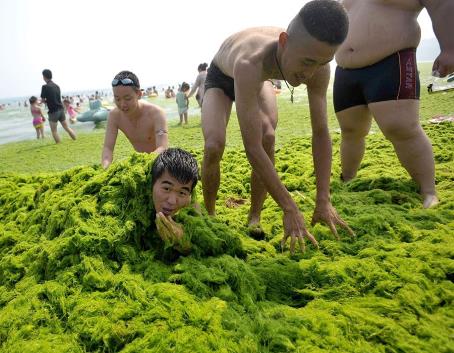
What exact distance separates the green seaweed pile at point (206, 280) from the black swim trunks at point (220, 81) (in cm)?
83

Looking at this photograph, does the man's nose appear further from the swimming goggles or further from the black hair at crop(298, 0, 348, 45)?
the swimming goggles

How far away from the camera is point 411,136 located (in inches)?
113

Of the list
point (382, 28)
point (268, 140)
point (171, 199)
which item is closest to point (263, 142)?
point (268, 140)

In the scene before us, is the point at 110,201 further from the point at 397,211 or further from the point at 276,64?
the point at 397,211

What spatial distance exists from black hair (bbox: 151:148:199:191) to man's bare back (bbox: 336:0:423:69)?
1811 mm

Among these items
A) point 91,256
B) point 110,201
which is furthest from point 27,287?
point 110,201

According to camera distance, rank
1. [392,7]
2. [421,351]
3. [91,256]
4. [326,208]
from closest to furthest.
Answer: [421,351]
[91,256]
[326,208]
[392,7]

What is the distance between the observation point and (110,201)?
2.21 meters

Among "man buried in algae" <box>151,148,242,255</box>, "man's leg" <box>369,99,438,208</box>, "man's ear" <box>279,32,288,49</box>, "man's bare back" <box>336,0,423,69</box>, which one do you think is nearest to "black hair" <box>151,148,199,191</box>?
"man buried in algae" <box>151,148,242,255</box>

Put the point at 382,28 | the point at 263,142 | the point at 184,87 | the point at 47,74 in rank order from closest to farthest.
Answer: the point at 263,142
the point at 382,28
the point at 47,74
the point at 184,87

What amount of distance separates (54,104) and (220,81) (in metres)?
7.82

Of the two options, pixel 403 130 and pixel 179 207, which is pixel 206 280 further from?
pixel 403 130

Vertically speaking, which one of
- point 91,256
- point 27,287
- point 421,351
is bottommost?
point 421,351

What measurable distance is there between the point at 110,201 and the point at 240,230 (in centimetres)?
91
